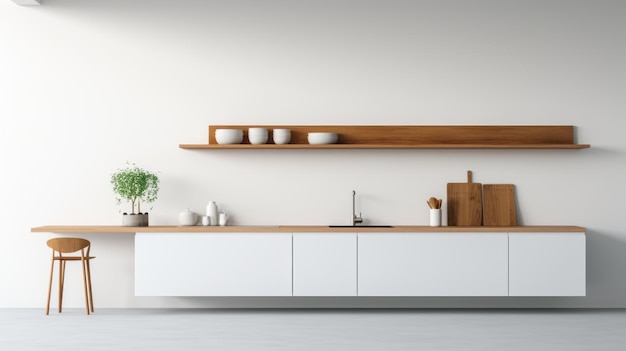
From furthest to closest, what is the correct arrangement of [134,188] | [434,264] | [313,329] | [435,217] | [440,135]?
[440,135]
[435,217]
[134,188]
[434,264]
[313,329]

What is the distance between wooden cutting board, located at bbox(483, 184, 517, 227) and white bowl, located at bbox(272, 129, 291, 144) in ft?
5.50

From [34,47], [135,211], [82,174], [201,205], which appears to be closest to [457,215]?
[201,205]

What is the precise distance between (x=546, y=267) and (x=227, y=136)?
269 centimetres

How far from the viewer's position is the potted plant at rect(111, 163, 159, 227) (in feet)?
18.7

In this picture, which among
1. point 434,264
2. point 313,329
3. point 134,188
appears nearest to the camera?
point 313,329

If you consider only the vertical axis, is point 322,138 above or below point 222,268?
above

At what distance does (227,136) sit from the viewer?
5.80m

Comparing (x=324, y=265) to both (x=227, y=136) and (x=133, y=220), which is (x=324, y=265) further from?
(x=133, y=220)

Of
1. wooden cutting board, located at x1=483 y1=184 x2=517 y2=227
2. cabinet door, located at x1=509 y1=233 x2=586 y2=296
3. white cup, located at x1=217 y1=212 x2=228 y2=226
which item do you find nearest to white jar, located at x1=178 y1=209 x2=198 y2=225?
white cup, located at x1=217 y1=212 x2=228 y2=226

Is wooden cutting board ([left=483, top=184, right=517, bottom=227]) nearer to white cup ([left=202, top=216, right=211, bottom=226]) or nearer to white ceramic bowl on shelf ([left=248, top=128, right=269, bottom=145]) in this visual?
white ceramic bowl on shelf ([left=248, top=128, right=269, bottom=145])

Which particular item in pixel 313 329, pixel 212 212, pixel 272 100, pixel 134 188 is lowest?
pixel 313 329

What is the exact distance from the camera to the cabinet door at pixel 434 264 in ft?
18.0

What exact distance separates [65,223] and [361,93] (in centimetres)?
270

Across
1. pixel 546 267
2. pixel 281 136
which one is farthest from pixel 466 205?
pixel 281 136
